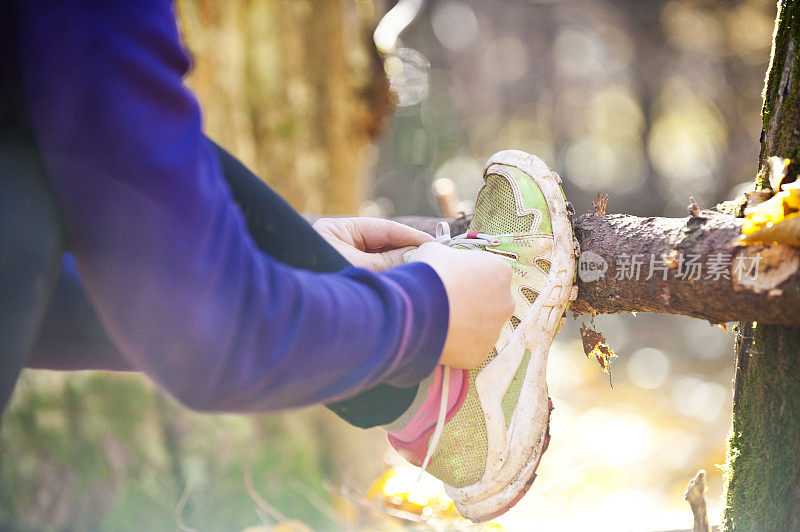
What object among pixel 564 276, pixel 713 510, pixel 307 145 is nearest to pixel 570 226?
pixel 564 276

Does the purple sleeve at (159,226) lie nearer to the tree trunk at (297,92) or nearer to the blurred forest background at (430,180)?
the blurred forest background at (430,180)

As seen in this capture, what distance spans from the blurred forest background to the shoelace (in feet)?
1.91

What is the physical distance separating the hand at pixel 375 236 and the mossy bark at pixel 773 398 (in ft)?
2.18

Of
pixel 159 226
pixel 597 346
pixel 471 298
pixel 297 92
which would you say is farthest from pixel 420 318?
pixel 297 92

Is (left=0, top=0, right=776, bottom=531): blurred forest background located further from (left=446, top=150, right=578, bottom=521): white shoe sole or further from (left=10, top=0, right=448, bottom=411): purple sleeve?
(left=10, top=0, right=448, bottom=411): purple sleeve

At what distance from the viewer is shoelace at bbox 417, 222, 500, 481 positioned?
1.11 metres

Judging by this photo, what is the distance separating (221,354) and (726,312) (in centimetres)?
84

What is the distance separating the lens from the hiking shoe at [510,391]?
3.80 feet

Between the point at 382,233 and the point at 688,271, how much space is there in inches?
22.7

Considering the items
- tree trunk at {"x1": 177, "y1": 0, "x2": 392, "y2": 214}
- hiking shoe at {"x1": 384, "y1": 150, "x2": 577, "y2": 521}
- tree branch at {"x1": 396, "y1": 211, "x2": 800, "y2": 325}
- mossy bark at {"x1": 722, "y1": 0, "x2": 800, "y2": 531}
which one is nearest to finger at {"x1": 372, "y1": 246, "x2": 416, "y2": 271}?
hiking shoe at {"x1": 384, "y1": 150, "x2": 577, "y2": 521}

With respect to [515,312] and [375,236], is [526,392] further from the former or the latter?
[375,236]

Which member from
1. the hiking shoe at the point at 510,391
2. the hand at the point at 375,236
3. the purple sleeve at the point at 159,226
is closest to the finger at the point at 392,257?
the hand at the point at 375,236

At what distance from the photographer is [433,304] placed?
0.82 m

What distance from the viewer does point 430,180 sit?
897 cm
